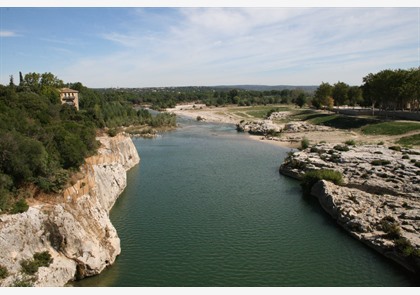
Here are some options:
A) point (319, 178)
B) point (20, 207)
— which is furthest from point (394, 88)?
point (20, 207)

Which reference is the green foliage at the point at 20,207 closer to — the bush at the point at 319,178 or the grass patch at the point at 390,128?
the bush at the point at 319,178

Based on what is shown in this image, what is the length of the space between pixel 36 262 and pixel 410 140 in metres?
66.3

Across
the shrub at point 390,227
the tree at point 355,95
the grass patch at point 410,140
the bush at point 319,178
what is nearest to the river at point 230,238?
the bush at point 319,178

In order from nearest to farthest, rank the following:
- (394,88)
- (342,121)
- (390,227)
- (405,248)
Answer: (405,248) < (390,227) < (394,88) < (342,121)

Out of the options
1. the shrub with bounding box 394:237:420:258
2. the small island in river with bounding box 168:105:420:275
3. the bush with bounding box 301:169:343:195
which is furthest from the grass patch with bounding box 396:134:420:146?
the shrub with bounding box 394:237:420:258

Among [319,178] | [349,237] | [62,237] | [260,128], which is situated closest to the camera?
[62,237]

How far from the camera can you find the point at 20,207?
80.2 ft

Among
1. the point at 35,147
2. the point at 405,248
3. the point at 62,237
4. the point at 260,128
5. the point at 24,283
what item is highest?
the point at 35,147

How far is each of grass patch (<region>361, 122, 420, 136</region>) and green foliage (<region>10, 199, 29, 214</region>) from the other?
236ft

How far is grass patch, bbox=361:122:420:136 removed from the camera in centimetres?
7714

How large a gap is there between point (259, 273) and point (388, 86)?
3090 inches

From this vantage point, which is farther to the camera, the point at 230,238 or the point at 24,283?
the point at 230,238

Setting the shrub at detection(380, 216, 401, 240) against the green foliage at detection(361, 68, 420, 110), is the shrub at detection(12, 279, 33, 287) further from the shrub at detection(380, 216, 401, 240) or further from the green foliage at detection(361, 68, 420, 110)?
the green foliage at detection(361, 68, 420, 110)

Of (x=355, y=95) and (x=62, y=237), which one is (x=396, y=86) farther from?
(x=62, y=237)
